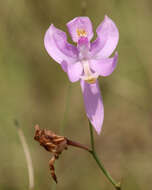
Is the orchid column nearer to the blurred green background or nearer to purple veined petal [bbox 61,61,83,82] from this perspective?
purple veined petal [bbox 61,61,83,82]

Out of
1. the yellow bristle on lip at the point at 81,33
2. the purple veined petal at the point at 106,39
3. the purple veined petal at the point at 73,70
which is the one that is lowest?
the purple veined petal at the point at 73,70

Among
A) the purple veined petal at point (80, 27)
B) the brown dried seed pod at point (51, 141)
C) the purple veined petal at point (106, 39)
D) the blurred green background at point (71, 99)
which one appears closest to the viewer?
the brown dried seed pod at point (51, 141)

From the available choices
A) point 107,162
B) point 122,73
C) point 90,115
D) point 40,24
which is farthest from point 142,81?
point 90,115

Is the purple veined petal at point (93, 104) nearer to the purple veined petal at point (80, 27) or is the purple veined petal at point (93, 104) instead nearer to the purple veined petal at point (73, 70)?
the purple veined petal at point (73, 70)

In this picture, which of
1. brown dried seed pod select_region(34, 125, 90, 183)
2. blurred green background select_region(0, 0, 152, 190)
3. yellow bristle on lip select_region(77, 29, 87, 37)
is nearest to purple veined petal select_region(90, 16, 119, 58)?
yellow bristle on lip select_region(77, 29, 87, 37)

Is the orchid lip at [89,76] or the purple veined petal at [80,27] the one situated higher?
the purple veined petal at [80,27]

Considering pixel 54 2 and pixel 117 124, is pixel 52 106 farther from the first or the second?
pixel 54 2

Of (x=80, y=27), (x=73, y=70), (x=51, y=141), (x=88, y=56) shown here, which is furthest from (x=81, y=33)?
(x=51, y=141)

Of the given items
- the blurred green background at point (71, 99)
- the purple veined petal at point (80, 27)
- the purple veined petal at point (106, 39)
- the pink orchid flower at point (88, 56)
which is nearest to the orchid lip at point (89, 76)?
the pink orchid flower at point (88, 56)
